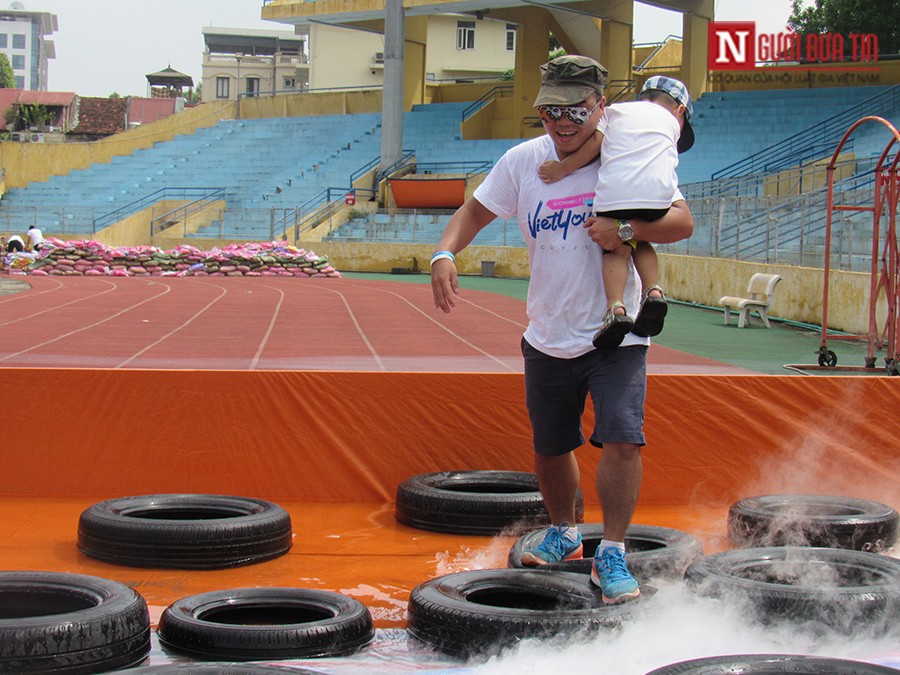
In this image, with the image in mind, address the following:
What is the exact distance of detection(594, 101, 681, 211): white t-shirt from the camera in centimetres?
411

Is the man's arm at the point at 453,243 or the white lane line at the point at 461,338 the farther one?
the white lane line at the point at 461,338

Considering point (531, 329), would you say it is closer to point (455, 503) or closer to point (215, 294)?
point (455, 503)

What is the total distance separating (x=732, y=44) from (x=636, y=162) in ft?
137

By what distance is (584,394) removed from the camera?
4.50 meters

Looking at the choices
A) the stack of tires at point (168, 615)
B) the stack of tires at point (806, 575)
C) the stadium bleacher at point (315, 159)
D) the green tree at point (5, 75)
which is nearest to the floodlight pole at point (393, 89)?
the stadium bleacher at point (315, 159)

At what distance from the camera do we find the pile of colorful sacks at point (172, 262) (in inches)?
1240

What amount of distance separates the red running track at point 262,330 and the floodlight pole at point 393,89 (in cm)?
1999

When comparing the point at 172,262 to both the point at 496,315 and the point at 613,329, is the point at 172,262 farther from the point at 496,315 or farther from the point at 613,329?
the point at 613,329

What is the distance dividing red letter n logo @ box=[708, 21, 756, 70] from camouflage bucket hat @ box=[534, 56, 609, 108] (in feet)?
136

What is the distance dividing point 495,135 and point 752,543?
150 feet

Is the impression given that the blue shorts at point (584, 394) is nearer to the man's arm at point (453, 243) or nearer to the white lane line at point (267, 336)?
the man's arm at point (453, 243)

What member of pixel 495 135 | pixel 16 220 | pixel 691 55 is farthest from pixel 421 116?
pixel 16 220

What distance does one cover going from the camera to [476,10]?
47.4m

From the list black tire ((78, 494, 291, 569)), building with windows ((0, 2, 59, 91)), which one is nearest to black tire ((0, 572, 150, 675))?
black tire ((78, 494, 291, 569))
